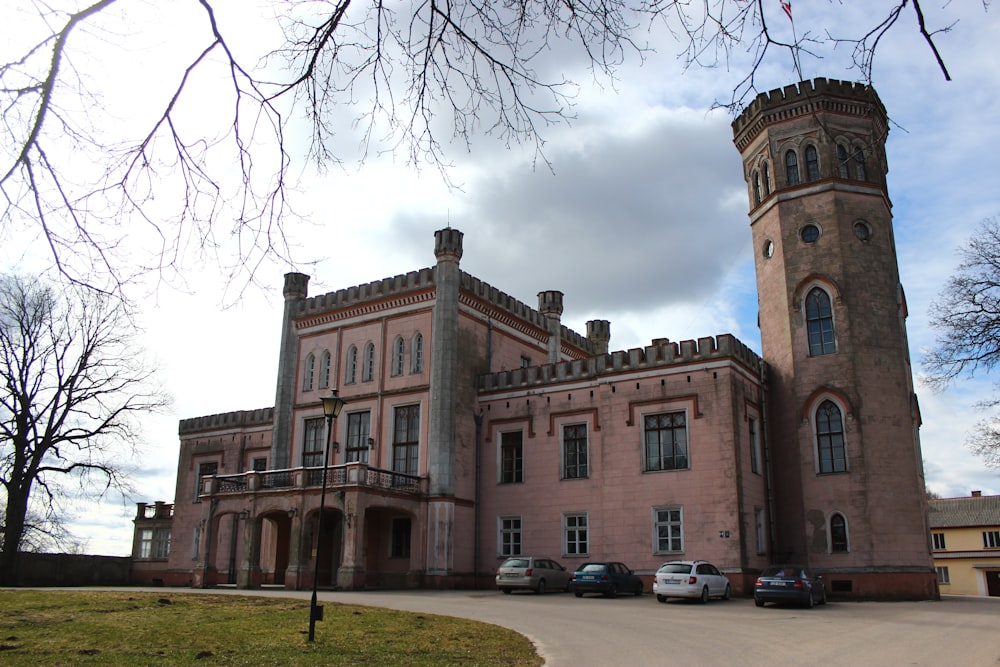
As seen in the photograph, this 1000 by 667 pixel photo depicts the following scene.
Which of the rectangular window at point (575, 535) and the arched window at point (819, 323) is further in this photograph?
the rectangular window at point (575, 535)

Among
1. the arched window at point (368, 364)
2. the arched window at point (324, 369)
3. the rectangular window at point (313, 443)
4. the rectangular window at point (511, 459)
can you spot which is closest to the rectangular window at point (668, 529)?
the rectangular window at point (511, 459)

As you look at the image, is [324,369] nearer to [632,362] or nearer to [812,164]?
[632,362]

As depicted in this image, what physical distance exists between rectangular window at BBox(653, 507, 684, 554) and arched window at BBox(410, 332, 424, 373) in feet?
36.6

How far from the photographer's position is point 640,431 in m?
28.8

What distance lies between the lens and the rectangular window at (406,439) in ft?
105

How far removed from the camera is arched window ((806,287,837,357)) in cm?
2873

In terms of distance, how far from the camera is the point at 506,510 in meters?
31.5

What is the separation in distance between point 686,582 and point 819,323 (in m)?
11.9

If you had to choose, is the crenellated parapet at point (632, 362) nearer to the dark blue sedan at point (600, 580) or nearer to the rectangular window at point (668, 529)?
the rectangular window at point (668, 529)

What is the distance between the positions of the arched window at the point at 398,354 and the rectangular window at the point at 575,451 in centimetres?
753

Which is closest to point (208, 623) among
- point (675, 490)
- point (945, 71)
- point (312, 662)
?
point (312, 662)

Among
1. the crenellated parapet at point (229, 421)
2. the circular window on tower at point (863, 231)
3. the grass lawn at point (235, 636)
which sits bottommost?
the grass lawn at point (235, 636)

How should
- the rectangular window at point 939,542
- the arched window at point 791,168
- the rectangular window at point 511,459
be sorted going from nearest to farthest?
the arched window at point 791,168 → the rectangular window at point 511,459 → the rectangular window at point 939,542

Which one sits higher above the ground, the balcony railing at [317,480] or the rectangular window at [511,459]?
the rectangular window at [511,459]
